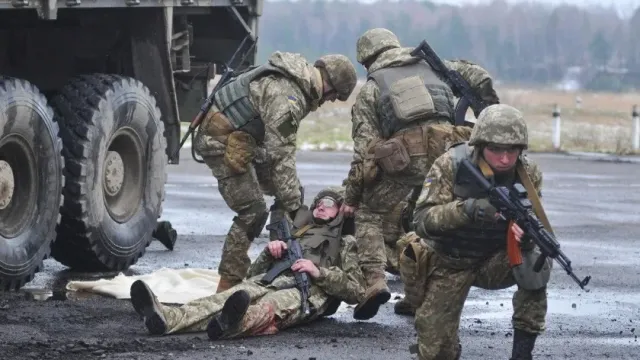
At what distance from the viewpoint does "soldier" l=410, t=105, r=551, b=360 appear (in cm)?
646

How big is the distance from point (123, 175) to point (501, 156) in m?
4.46

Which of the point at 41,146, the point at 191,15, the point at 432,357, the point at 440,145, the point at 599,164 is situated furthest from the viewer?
the point at 599,164

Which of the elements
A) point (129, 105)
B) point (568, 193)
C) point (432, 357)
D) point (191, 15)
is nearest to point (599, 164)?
point (568, 193)

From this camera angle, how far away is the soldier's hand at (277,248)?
8320 millimetres

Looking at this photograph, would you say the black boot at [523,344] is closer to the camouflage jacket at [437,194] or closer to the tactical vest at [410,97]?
the camouflage jacket at [437,194]

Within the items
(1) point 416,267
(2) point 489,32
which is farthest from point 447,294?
(2) point 489,32

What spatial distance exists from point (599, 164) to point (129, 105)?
43.3 feet

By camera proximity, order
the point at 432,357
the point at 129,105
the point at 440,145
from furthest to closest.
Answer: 1. the point at 129,105
2. the point at 440,145
3. the point at 432,357

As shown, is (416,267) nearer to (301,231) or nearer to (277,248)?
(277,248)

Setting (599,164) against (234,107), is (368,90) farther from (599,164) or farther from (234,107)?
(599,164)

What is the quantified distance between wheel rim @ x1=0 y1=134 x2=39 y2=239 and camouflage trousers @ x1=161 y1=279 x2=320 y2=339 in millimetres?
1723

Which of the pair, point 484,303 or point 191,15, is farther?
point 191,15

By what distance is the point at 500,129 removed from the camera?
6453 millimetres

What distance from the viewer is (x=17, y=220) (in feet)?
30.0
